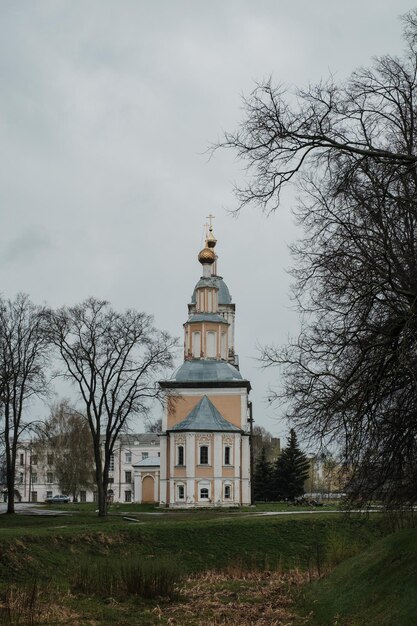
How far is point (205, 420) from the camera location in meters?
54.3

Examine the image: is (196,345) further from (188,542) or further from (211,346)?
(188,542)

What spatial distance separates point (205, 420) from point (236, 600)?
3605 cm

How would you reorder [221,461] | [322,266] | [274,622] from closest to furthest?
1. [322,266]
2. [274,622]
3. [221,461]

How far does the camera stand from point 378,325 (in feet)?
40.5

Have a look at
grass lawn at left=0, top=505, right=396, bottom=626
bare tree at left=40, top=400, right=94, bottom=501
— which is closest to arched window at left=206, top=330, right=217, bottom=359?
bare tree at left=40, top=400, right=94, bottom=501

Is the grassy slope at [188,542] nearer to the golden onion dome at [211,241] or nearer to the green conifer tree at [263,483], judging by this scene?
the green conifer tree at [263,483]

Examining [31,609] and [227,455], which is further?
[227,455]

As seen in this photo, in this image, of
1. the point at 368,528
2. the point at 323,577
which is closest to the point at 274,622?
the point at 323,577

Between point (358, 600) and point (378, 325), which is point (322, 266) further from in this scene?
point (358, 600)

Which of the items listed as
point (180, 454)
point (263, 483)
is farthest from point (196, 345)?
point (263, 483)

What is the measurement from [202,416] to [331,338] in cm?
4179

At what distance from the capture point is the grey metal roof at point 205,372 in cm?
5750

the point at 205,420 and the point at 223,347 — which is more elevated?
the point at 223,347

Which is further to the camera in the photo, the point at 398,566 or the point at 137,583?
the point at 137,583
